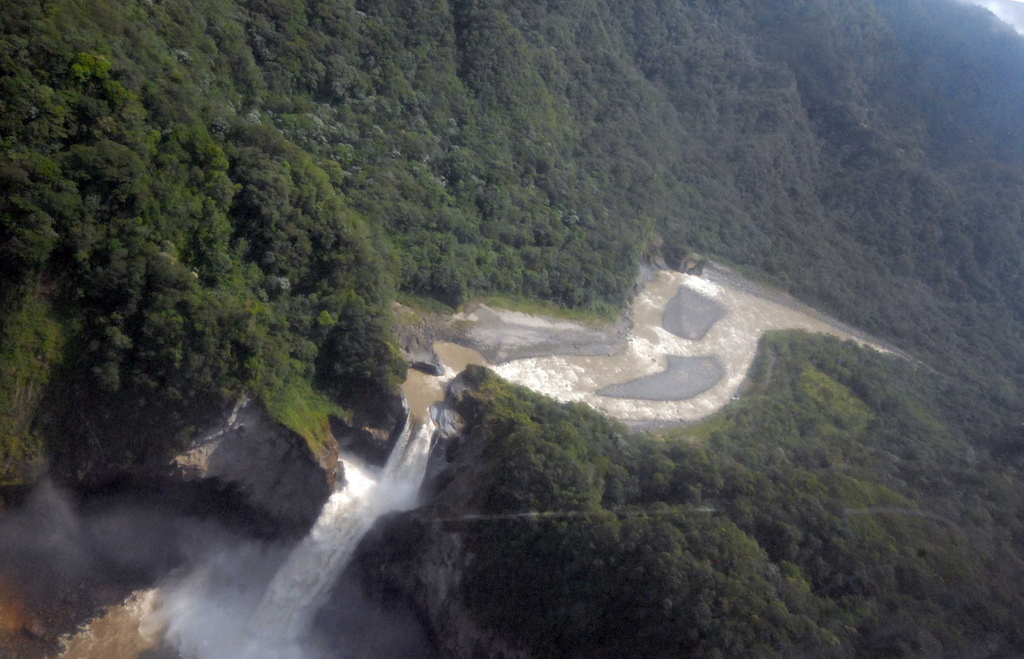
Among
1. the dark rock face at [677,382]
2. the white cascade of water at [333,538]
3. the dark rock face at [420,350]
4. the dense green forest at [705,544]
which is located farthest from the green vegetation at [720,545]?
the dark rock face at [677,382]

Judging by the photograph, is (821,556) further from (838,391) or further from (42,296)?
(42,296)

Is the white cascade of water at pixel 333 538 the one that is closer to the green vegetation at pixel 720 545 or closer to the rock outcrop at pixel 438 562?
the rock outcrop at pixel 438 562

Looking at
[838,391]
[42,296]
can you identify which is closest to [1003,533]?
[838,391]

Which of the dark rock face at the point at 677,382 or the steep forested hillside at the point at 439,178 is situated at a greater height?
the steep forested hillside at the point at 439,178

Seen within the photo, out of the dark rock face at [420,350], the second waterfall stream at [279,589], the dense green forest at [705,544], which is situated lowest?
the second waterfall stream at [279,589]

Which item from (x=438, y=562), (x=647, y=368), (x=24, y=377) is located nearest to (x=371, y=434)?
(x=438, y=562)

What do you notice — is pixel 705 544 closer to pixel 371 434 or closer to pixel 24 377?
pixel 371 434

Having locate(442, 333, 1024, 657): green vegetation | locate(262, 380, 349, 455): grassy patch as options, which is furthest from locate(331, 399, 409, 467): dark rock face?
locate(442, 333, 1024, 657): green vegetation

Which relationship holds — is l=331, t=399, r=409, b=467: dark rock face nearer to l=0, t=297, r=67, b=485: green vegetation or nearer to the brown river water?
the brown river water
